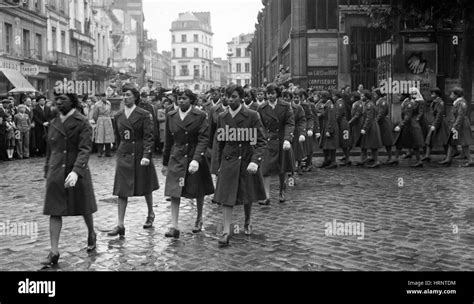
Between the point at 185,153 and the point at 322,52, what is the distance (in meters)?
19.6

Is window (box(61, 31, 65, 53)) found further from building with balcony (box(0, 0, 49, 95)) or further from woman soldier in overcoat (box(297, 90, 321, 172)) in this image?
woman soldier in overcoat (box(297, 90, 321, 172))

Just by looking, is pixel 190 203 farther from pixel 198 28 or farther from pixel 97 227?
pixel 198 28

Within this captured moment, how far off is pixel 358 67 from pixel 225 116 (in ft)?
63.3

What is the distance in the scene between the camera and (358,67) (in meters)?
26.1

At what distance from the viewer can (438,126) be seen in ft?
51.8

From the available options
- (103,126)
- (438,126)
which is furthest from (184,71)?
(438,126)

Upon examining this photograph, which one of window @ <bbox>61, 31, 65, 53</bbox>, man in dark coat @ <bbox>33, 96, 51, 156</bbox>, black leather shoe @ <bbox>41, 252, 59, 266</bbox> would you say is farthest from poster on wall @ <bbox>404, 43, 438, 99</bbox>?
window @ <bbox>61, 31, 65, 53</bbox>

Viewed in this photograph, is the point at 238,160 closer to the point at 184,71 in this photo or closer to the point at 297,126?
the point at 297,126

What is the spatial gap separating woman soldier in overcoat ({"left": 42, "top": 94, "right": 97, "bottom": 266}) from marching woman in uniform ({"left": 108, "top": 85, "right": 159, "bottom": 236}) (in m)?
1.13

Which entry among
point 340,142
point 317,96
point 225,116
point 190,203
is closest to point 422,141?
point 340,142

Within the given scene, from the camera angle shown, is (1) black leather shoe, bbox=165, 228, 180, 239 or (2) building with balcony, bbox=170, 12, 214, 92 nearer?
(1) black leather shoe, bbox=165, 228, 180, 239

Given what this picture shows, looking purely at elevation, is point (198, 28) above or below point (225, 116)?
above

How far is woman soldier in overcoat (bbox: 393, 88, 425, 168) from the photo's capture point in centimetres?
1581
